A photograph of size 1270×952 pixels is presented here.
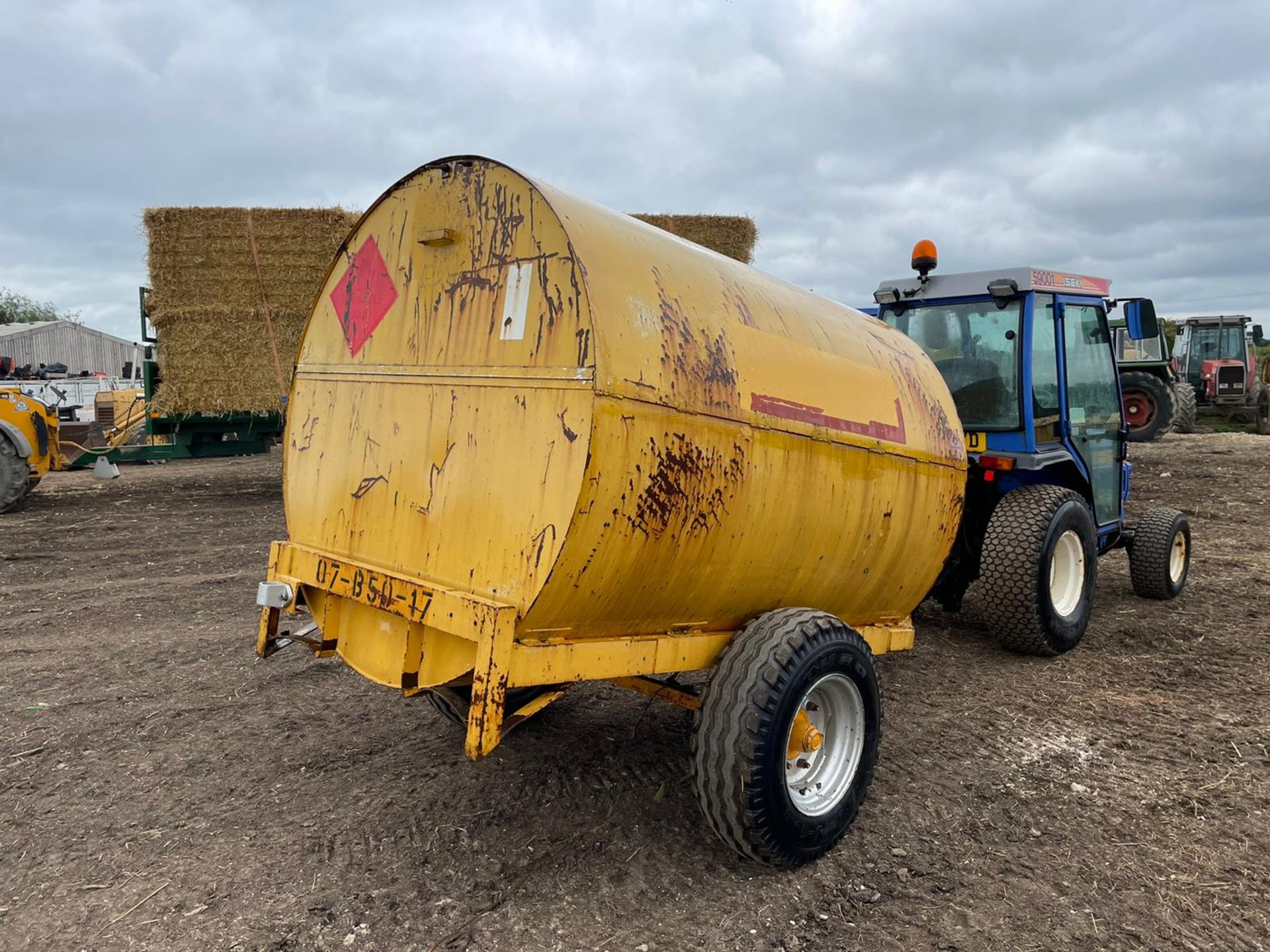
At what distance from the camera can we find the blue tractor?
5359 millimetres

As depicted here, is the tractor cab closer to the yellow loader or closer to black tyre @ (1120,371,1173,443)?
black tyre @ (1120,371,1173,443)

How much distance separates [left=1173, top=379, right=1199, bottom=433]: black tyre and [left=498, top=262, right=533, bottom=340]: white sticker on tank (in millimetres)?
19532

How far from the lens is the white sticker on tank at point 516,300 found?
295 cm

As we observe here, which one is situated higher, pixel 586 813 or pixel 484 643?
pixel 484 643

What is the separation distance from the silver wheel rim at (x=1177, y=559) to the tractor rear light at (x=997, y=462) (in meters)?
2.32

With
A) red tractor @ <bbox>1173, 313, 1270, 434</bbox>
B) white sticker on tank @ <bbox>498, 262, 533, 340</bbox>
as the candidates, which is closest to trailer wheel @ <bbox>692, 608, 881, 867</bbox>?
white sticker on tank @ <bbox>498, 262, 533, 340</bbox>

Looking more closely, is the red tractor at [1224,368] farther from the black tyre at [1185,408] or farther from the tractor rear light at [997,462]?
the tractor rear light at [997,462]

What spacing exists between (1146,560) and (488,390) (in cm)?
597

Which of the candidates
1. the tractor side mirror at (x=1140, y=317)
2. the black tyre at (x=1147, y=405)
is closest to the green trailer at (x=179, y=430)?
the tractor side mirror at (x=1140, y=317)

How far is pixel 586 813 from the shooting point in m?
3.57

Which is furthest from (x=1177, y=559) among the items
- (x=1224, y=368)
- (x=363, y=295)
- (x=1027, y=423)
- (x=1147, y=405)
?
(x=1224, y=368)

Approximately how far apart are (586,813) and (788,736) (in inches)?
39.4

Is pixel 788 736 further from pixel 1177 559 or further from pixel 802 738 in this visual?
pixel 1177 559

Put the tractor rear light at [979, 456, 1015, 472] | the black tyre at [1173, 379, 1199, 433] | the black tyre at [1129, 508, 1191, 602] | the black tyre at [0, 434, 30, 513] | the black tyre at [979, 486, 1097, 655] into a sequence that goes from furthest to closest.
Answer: the black tyre at [1173, 379, 1199, 433]
the black tyre at [0, 434, 30, 513]
the black tyre at [1129, 508, 1191, 602]
the tractor rear light at [979, 456, 1015, 472]
the black tyre at [979, 486, 1097, 655]
